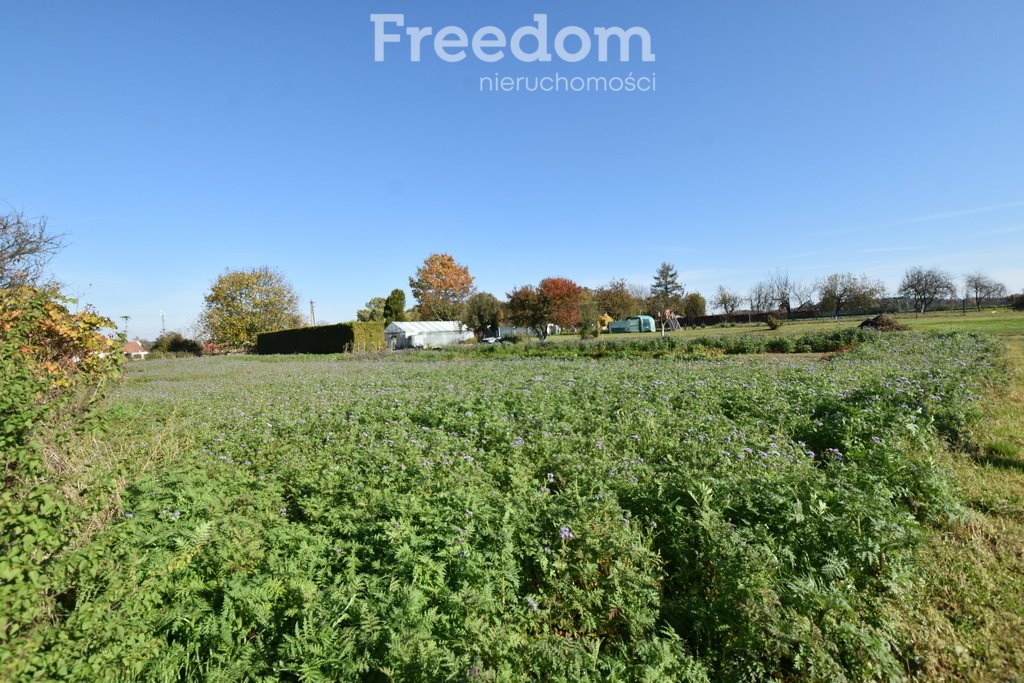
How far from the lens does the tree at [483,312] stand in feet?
160

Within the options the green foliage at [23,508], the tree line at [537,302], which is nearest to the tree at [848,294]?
the tree line at [537,302]

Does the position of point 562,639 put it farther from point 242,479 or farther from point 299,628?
point 242,479

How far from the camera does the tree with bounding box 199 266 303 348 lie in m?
53.2

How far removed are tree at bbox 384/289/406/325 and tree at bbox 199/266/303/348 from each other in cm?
1833

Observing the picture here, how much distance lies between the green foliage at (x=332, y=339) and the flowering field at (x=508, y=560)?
33.5m

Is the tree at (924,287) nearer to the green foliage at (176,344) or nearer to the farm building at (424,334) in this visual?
the farm building at (424,334)

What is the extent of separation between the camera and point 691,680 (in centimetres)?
244

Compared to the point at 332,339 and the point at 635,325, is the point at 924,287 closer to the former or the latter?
the point at 635,325

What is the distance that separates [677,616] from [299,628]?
2280 millimetres

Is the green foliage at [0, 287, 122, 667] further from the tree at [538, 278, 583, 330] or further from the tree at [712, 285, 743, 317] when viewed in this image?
the tree at [712, 285, 743, 317]

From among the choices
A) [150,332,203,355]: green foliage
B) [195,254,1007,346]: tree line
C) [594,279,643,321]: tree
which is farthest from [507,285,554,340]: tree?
[150,332,203,355]: green foliage

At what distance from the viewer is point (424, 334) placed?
56875mm

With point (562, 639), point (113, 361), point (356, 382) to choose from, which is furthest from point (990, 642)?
point (356, 382)

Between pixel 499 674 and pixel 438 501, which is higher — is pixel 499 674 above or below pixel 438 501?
below
